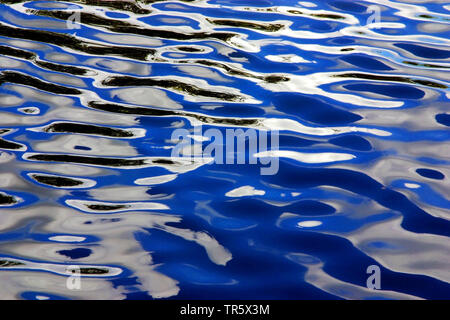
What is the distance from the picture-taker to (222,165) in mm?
2689

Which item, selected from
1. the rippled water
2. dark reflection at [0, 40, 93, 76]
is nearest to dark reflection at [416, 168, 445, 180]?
the rippled water

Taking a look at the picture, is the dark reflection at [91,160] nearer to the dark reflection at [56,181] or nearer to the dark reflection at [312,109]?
the dark reflection at [56,181]

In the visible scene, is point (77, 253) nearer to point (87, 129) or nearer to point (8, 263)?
point (8, 263)

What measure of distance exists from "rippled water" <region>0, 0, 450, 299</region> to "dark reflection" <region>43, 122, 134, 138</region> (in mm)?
12

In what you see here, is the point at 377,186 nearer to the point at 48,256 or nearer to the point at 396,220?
the point at 396,220

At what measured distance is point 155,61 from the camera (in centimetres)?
360

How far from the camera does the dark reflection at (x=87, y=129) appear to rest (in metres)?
2.88

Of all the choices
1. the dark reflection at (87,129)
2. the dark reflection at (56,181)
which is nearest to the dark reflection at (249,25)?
the dark reflection at (87,129)

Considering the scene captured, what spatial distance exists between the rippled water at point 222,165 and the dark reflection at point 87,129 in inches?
0.5

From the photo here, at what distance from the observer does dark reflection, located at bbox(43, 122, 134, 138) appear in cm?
288

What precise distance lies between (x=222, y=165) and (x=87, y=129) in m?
0.75

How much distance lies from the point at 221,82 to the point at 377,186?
4.10ft

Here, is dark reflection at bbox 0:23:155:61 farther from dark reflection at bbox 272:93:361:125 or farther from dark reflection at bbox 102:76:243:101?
dark reflection at bbox 272:93:361:125
